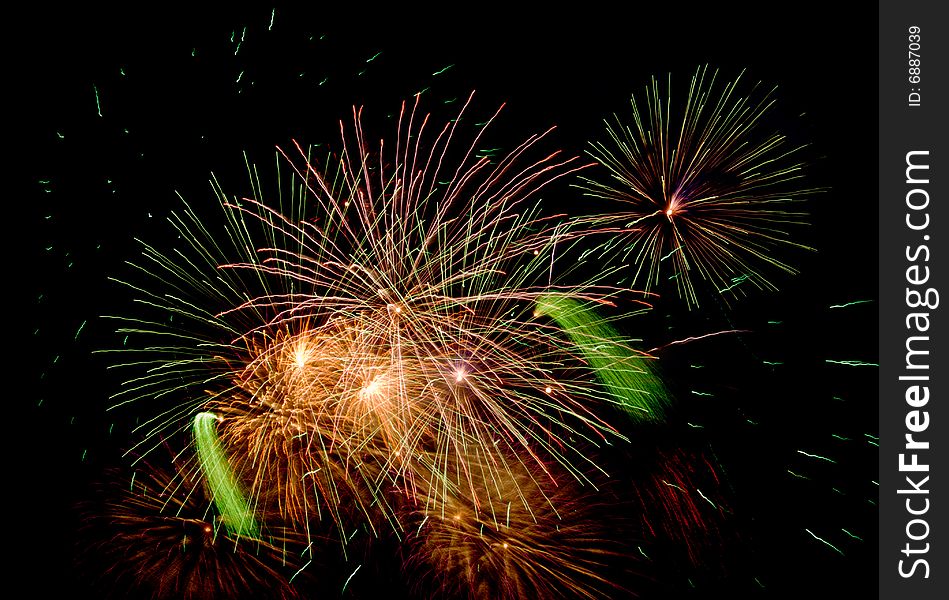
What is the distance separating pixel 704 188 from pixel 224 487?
12.1 ft

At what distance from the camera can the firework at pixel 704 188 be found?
124 inches

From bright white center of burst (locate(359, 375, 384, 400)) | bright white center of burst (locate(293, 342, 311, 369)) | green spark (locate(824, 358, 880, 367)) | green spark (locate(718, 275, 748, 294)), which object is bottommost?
green spark (locate(824, 358, 880, 367))

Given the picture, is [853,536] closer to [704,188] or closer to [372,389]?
[704,188]

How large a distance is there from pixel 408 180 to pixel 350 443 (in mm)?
1723

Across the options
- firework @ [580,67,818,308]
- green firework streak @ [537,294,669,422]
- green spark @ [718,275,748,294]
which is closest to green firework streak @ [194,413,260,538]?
green firework streak @ [537,294,669,422]

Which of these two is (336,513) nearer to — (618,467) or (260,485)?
(260,485)

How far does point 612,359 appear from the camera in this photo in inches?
132

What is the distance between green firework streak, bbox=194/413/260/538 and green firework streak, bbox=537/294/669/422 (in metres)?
2.28

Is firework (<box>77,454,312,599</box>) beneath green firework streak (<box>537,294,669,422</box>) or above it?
beneath

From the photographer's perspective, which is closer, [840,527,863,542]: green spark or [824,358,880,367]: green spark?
[840,527,863,542]: green spark

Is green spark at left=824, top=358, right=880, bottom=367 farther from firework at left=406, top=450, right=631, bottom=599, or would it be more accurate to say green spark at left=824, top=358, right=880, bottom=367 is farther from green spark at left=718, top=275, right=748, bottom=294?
firework at left=406, top=450, right=631, bottom=599

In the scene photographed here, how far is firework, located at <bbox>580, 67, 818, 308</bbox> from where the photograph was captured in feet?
10.3

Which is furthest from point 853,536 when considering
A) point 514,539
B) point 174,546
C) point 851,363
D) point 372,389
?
point 174,546

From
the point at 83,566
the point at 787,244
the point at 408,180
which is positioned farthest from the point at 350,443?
the point at 787,244
